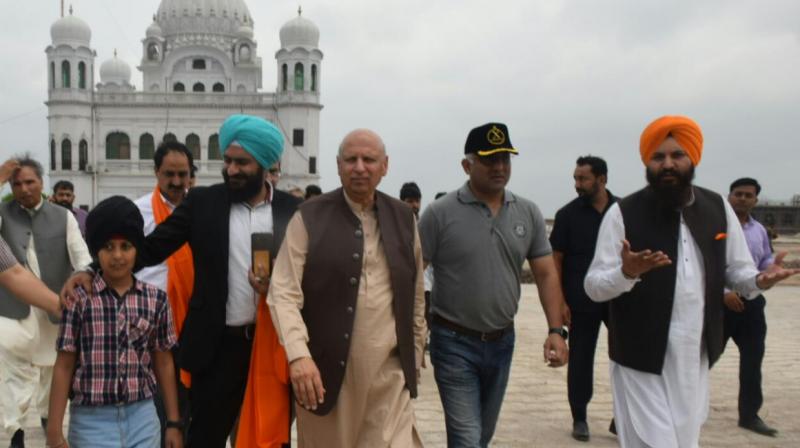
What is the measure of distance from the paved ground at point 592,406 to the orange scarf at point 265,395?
6.60ft

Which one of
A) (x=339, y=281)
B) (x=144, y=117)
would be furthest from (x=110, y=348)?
(x=144, y=117)

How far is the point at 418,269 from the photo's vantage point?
3461 mm

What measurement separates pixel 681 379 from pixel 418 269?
1280 mm

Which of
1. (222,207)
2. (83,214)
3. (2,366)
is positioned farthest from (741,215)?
(83,214)

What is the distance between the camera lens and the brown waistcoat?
123 inches

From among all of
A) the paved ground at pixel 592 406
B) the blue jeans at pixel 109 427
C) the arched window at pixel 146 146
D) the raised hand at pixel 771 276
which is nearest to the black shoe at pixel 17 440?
the paved ground at pixel 592 406

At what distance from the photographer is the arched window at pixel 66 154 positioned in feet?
174

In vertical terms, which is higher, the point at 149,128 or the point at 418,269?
the point at 149,128

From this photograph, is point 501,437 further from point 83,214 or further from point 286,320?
point 83,214

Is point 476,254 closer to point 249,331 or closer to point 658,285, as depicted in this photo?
point 658,285

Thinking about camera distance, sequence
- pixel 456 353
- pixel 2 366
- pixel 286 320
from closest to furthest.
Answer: pixel 286 320 < pixel 456 353 < pixel 2 366

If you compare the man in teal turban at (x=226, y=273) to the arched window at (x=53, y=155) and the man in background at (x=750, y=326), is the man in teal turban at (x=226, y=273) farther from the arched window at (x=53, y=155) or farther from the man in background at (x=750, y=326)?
→ the arched window at (x=53, y=155)

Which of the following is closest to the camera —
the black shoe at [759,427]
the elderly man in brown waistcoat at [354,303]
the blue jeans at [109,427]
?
the blue jeans at [109,427]

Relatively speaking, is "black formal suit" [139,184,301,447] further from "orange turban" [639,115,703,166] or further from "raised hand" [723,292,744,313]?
"raised hand" [723,292,744,313]
